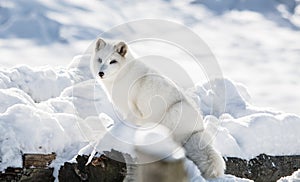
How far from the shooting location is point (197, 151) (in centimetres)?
416

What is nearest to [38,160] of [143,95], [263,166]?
[143,95]

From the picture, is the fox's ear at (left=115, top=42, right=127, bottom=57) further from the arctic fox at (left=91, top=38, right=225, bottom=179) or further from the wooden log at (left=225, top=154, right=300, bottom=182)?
the wooden log at (left=225, top=154, right=300, bottom=182)

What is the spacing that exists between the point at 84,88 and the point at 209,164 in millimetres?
4074

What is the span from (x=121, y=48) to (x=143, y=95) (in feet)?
2.39

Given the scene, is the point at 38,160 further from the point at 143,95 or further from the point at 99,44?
the point at 99,44

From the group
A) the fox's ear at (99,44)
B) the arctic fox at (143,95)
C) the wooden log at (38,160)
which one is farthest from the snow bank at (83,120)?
the fox's ear at (99,44)

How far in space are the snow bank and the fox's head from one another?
29.6 inches

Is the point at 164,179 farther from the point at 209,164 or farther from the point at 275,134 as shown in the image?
the point at 275,134

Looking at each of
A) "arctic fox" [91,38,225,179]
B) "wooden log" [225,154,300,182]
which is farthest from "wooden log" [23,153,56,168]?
"wooden log" [225,154,300,182]

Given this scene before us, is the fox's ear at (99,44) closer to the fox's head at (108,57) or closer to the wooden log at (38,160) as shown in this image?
the fox's head at (108,57)

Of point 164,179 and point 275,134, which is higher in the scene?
point 164,179

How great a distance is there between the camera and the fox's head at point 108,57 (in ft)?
17.5

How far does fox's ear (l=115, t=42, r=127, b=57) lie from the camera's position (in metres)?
5.43

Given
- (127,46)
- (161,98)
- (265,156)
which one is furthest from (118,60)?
(265,156)
